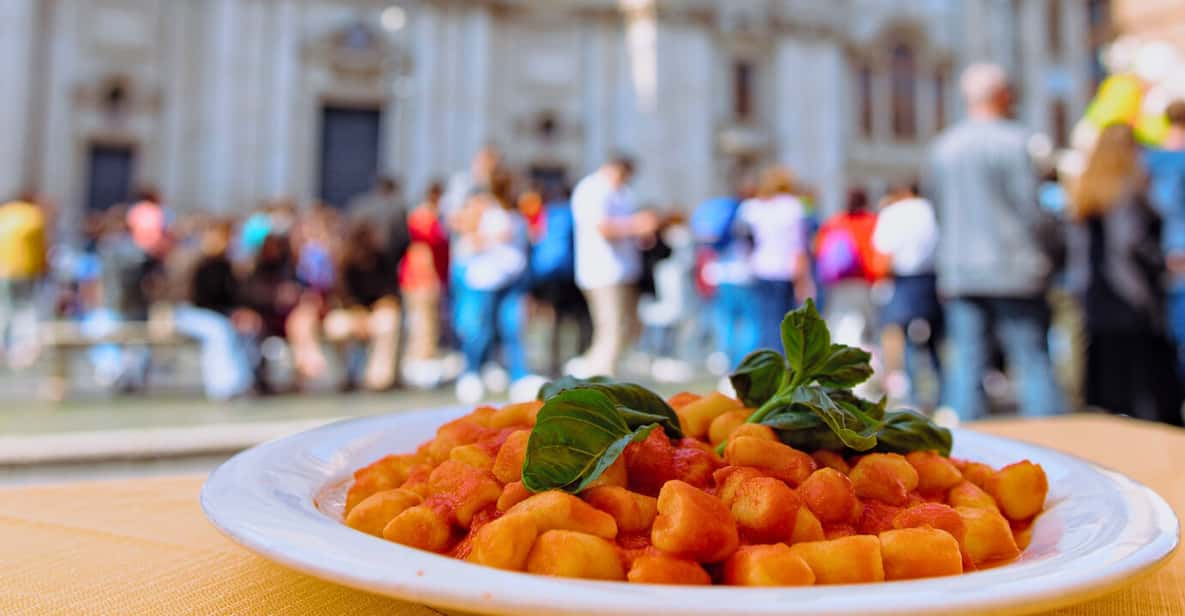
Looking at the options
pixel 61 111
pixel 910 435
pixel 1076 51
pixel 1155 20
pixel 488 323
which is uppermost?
pixel 1076 51

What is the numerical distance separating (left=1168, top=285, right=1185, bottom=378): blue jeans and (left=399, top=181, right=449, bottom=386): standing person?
5.00 m

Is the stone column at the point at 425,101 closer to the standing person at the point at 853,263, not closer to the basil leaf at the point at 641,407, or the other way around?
the standing person at the point at 853,263

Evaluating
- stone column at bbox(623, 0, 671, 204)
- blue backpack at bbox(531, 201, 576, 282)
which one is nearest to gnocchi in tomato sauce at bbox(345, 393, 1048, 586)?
blue backpack at bbox(531, 201, 576, 282)

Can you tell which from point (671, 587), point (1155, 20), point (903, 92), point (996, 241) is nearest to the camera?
point (671, 587)

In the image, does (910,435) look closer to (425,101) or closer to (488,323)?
(488,323)

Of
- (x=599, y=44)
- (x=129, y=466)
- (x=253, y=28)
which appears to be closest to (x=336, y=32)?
(x=253, y=28)

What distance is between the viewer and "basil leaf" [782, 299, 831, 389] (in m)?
0.74

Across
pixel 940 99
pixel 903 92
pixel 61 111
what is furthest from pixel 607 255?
pixel 940 99

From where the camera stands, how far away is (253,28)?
1491 cm

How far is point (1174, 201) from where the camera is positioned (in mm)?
3959

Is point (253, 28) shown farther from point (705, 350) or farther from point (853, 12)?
point (853, 12)

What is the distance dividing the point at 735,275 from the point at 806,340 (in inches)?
232

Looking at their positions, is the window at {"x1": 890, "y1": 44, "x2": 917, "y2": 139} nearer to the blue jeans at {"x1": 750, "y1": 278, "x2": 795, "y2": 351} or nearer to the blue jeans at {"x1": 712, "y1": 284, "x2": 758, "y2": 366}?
the blue jeans at {"x1": 712, "y1": 284, "x2": 758, "y2": 366}

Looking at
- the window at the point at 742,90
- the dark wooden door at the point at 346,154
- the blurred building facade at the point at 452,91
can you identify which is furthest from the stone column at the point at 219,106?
the window at the point at 742,90
